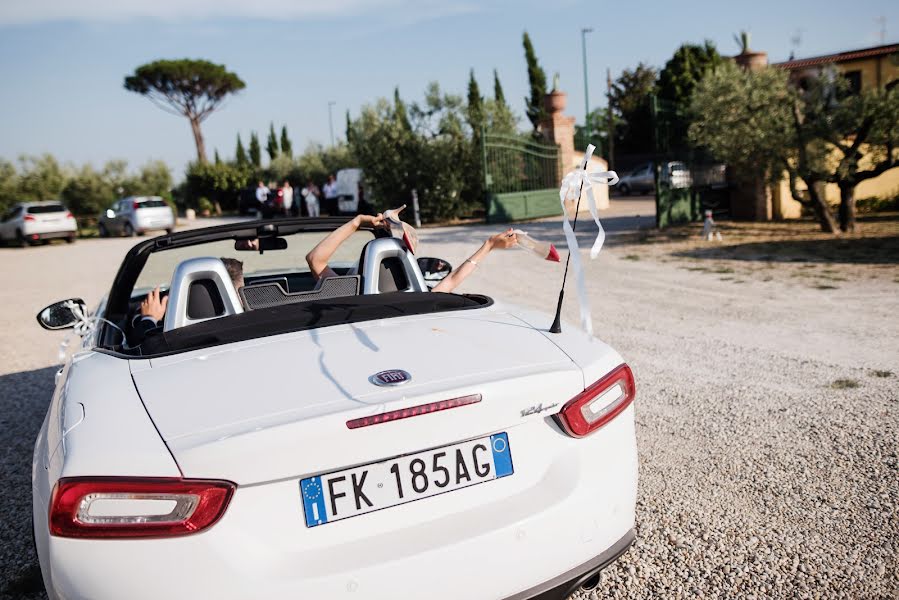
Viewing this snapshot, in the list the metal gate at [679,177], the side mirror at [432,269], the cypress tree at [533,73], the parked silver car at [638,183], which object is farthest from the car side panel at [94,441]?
the cypress tree at [533,73]

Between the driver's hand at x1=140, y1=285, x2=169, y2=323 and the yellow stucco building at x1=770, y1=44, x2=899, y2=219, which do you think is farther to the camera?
the yellow stucco building at x1=770, y1=44, x2=899, y2=219

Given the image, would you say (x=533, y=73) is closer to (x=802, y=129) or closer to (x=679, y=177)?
(x=679, y=177)

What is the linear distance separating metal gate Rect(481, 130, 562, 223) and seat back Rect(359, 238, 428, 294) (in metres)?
18.3

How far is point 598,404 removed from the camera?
2211 mm

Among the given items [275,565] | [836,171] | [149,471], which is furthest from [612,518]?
[836,171]

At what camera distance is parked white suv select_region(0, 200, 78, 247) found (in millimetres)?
27609

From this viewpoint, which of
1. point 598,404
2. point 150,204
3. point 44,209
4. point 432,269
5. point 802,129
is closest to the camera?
point 598,404

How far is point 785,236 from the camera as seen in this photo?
47.2 feet

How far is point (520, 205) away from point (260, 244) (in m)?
19.4

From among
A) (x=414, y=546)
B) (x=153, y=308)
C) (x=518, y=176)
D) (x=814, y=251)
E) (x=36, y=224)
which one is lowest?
(x=814, y=251)

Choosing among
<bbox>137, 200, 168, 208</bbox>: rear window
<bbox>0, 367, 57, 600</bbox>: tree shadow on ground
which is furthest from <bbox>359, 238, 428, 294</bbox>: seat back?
<bbox>137, 200, 168, 208</bbox>: rear window

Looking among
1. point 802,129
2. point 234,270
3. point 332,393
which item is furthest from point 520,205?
point 332,393

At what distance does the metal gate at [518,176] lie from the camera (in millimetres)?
22188

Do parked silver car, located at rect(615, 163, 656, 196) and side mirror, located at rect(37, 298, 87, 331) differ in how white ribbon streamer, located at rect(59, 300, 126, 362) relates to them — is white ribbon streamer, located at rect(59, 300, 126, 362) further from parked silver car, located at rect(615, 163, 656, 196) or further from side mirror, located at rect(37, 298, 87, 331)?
parked silver car, located at rect(615, 163, 656, 196)
